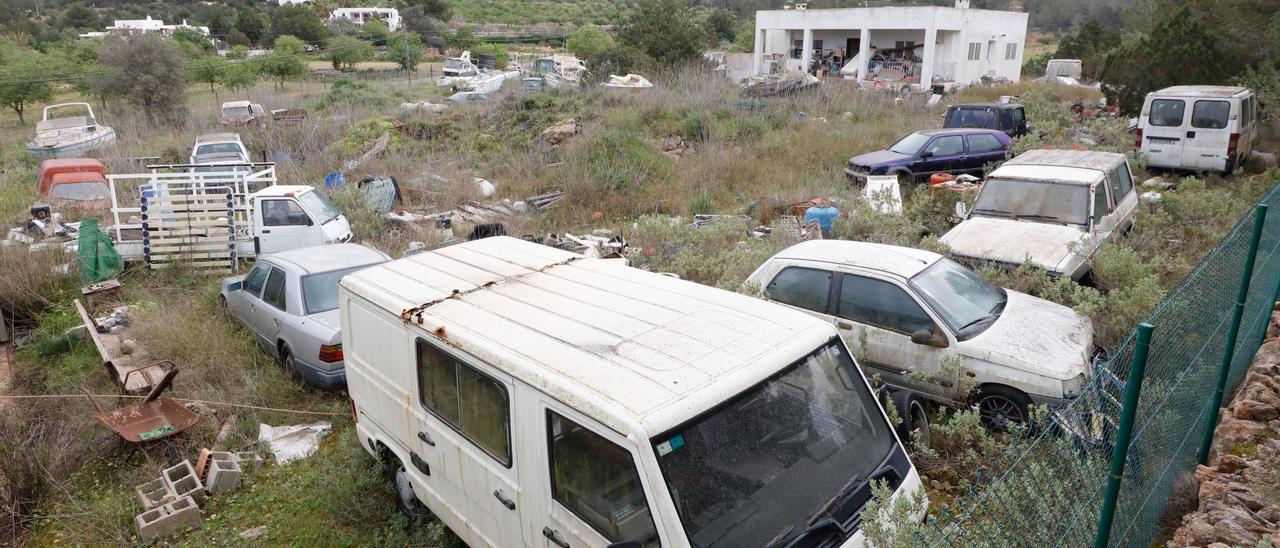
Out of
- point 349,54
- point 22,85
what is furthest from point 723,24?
point 22,85

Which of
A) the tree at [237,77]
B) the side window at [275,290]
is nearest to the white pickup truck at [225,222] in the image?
the side window at [275,290]

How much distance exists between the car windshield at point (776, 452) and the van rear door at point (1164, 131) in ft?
46.6

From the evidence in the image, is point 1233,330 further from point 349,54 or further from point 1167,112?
point 349,54

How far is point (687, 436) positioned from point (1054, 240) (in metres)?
6.71

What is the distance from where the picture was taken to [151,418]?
260 inches

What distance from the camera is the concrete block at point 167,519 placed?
525 centimetres

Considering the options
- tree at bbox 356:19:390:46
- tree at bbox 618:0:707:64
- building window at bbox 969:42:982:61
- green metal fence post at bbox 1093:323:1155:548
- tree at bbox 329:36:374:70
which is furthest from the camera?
tree at bbox 356:19:390:46

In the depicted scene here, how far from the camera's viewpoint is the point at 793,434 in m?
3.38

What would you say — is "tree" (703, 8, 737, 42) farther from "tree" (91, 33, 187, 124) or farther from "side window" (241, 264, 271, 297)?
"side window" (241, 264, 271, 297)

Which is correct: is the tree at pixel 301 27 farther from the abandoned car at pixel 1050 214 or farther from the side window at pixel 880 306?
the side window at pixel 880 306

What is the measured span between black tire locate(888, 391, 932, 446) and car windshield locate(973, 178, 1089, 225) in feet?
13.9

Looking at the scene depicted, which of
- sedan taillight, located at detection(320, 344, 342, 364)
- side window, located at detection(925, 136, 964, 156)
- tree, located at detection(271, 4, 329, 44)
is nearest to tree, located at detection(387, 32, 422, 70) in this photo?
tree, located at detection(271, 4, 329, 44)

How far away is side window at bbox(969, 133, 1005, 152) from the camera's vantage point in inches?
576

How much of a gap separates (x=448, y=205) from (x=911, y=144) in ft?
31.0
